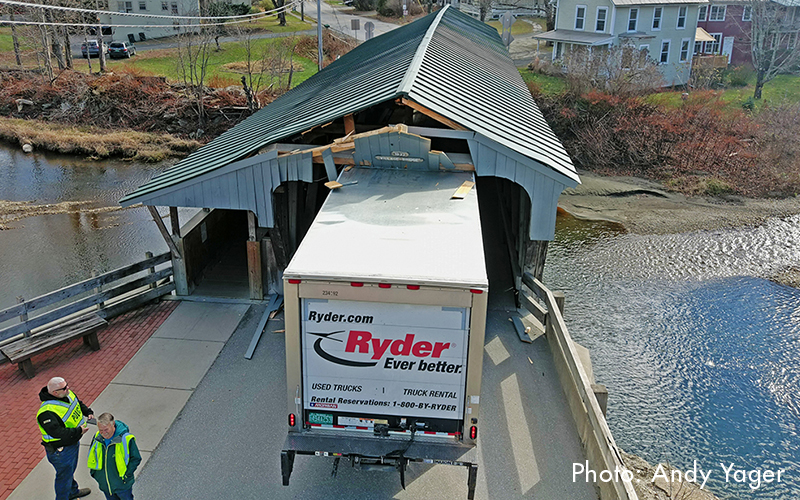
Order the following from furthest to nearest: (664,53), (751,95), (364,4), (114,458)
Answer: (364,4)
(664,53)
(751,95)
(114,458)

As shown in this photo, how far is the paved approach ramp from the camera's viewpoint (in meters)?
8.31

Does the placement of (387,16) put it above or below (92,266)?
above

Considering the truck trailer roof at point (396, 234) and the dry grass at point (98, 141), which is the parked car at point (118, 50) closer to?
the dry grass at point (98, 141)

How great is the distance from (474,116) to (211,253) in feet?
24.9

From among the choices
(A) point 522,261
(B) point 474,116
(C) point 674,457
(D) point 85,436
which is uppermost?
(B) point 474,116

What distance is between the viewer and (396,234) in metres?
8.92

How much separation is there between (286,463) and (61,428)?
8.94 feet

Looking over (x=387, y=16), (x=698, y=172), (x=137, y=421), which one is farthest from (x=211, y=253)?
(x=387, y=16)

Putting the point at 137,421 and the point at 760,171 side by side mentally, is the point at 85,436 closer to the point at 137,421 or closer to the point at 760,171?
the point at 137,421

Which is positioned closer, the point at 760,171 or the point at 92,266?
the point at 92,266

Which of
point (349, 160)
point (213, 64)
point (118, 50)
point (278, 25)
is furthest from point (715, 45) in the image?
point (349, 160)

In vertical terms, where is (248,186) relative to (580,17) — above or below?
below

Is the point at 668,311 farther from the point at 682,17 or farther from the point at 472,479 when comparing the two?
the point at 682,17

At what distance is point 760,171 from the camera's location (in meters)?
30.4
